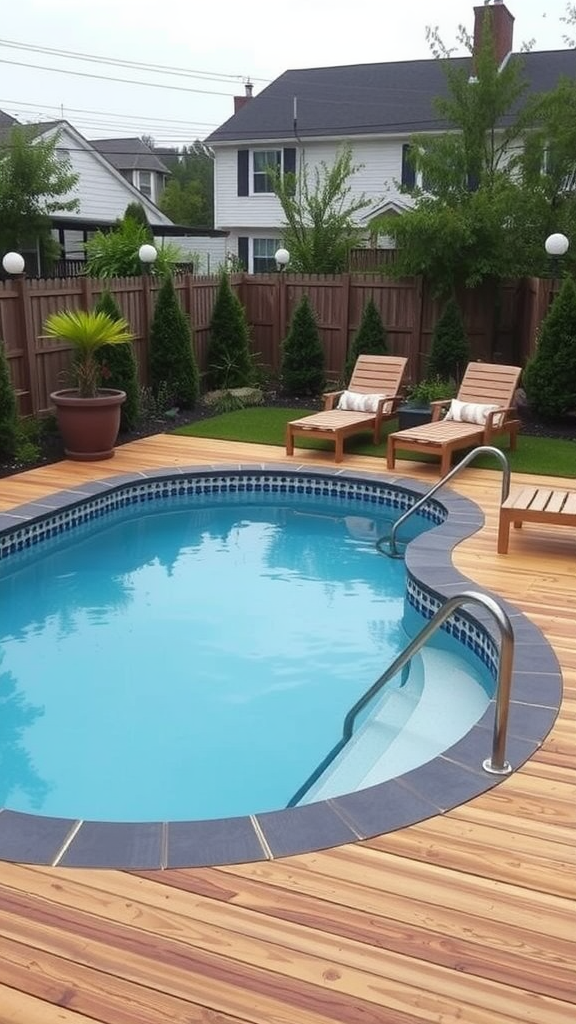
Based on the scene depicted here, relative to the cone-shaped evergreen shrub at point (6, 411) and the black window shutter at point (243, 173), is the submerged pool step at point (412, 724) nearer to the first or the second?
the cone-shaped evergreen shrub at point (6, 411)

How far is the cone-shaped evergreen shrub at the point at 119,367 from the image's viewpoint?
967 centimetres

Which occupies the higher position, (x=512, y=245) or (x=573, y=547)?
(x=512, y=245)

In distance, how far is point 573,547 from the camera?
20.9ft

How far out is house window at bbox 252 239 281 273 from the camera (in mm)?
24219

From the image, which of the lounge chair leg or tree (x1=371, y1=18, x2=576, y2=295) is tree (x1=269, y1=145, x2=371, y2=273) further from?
the lounge chair leg

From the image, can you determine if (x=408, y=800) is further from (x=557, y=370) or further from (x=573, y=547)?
(x=557, y=370)

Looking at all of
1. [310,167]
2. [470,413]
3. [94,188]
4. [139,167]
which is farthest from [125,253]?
[139,167]

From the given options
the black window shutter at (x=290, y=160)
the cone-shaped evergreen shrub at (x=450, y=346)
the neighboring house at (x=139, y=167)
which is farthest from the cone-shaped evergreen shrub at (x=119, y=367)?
the neighboring house at (x=139, y=167)

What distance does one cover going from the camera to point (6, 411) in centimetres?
850

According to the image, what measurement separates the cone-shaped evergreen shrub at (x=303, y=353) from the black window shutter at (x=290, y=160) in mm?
11974

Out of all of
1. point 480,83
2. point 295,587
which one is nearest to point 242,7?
point 480,83

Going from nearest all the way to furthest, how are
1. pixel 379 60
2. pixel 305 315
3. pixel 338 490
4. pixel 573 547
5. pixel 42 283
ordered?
pixel 573 547, pixel 338 490, pixel 42 283, pixel 305 315, pixel 379 60

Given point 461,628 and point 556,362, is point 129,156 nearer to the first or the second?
point 556,362

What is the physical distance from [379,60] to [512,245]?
1535cm
